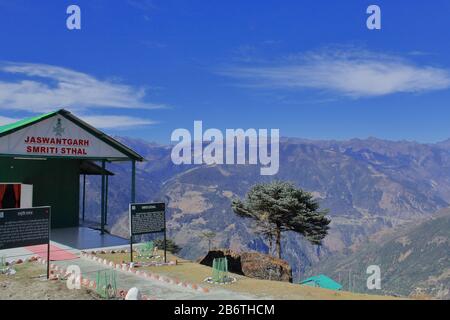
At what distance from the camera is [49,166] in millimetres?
25094

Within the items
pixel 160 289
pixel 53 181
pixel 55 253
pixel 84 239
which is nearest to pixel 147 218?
pixel 55 253

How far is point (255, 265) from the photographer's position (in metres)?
24.6

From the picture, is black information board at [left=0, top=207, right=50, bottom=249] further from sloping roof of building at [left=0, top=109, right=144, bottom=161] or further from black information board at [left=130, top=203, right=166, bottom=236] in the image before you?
sloping roof of building at [left=0, top=109, right=144, bottom=161]

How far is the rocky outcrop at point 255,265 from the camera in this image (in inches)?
938

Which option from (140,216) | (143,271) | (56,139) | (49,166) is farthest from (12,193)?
(143,271)

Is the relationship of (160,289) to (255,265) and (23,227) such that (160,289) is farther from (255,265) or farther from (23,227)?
(255,265)

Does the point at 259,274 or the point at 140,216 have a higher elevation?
the point at 140,216

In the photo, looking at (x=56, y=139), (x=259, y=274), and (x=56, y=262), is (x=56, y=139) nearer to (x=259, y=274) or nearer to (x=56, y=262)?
(x=56, y=262)

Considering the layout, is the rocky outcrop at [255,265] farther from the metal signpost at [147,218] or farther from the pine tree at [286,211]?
the pine tree at [286,211]

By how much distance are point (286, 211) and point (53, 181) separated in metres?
16.5

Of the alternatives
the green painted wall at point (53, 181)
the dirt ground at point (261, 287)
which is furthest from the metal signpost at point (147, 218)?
the green painted wall at point (53, 181)

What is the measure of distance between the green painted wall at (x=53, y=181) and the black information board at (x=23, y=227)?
36.9 ft
